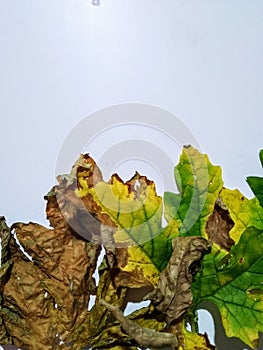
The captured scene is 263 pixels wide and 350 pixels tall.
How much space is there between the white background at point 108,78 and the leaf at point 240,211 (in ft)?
0.32

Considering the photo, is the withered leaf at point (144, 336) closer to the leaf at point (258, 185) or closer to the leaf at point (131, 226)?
the leaf at point (131, 226)

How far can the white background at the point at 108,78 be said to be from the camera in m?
0.83

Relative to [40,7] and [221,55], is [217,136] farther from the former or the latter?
[40,7]

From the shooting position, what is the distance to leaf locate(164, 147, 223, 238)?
0.73 m

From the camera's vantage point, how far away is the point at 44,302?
0.74 meters

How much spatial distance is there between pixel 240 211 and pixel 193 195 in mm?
61

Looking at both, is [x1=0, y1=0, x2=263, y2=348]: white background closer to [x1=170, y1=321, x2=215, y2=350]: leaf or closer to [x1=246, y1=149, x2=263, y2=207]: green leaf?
[x1=246, y1=149, x2=263, y2=207]: green leaf

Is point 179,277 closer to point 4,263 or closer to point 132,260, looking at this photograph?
point 132,260

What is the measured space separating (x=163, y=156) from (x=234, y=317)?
0.75 ft

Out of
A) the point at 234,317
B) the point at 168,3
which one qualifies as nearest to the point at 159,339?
the point at 234,317

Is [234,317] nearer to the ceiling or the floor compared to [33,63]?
nearer to the floor

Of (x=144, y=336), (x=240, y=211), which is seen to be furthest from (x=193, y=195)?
(x=144, y=336)

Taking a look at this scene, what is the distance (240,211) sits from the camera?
2.45 feet

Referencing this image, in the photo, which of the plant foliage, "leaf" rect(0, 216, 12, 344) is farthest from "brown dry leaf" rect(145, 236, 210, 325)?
"leaf" rect(0, 216, 12, 344)
